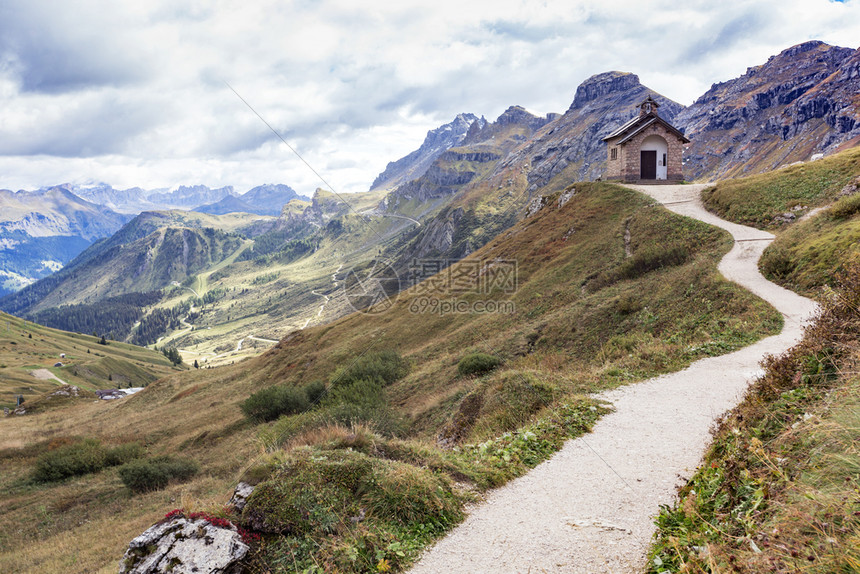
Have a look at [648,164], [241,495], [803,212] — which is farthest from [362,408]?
[648,164]

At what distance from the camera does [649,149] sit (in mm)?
49719

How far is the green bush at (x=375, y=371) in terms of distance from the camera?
105 ft

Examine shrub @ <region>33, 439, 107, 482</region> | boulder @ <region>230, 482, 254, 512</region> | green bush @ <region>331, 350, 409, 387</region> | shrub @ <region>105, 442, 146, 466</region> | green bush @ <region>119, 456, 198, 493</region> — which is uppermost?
boulder @ <region>230, 482, 254, 512</region>

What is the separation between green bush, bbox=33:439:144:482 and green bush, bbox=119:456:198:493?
22.8 feet

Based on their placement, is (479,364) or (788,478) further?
(479,364)

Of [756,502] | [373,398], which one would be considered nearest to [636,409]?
[756,502]

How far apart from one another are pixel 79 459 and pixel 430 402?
27.9m

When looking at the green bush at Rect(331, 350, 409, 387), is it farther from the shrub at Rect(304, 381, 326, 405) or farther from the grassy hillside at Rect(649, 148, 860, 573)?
the grassy hillside at Rect(649, 148, 860, 573)

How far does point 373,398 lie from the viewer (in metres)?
26.5

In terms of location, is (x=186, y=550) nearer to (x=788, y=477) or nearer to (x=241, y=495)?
(x=241, y=495)

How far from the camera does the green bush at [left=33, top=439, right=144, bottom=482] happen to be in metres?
28.9

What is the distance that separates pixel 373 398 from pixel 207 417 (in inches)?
1050

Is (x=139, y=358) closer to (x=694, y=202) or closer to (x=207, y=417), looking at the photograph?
(x=207, y=417)

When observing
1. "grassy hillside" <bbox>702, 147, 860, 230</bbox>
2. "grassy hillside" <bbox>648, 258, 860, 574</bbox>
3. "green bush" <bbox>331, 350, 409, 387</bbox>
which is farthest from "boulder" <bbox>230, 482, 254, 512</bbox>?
"grassy hillside" <bbox>702, 147, 860, 230</bbox>
